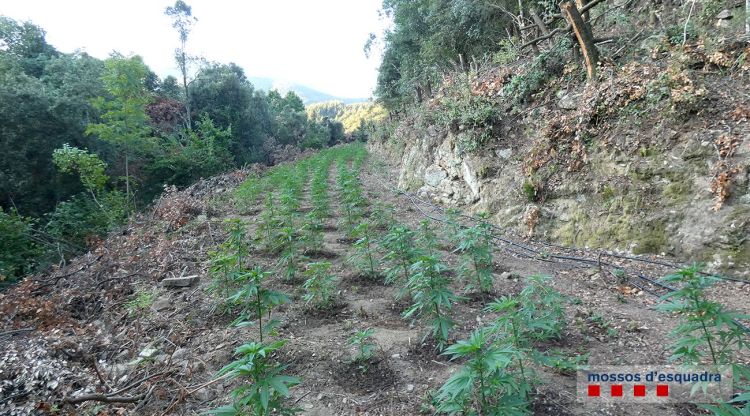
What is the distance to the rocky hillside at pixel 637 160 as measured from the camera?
452 cm

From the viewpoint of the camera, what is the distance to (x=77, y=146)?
46.6 feet

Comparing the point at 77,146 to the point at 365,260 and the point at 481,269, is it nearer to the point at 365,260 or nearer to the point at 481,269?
the point at 365,260

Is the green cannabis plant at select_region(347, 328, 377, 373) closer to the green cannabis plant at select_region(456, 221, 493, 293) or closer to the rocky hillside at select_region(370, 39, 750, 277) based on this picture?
the green cannabis plant at select_region(456, 221, 493, 293)

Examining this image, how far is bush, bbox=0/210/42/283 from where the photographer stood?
8656mm

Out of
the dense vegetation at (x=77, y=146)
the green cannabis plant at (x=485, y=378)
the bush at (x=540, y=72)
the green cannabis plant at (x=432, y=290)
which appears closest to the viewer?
the green cannabis plant at (x=485, y=378)

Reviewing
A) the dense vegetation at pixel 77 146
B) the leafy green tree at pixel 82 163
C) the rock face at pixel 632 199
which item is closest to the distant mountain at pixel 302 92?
the dense vegetation at pixel 77 146

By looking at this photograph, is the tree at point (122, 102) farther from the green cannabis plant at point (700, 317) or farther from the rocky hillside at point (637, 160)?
the green cannabis plant at point (700, 317)

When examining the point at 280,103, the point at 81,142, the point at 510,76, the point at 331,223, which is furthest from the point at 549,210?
the point at 280,103

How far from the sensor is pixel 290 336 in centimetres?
399

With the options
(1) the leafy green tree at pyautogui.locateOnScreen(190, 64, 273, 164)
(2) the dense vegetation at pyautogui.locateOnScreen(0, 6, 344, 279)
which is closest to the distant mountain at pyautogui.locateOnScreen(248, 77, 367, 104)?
(1) the leafy green tree at pyautogui.locateOnScreen(190, 64, 273, 164)

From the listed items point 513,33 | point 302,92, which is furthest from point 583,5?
point 302,92

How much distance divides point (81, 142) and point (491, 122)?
15092mm

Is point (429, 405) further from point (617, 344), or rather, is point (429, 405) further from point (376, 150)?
point (376, 150)

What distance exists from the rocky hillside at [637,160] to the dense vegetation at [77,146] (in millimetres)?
10007
